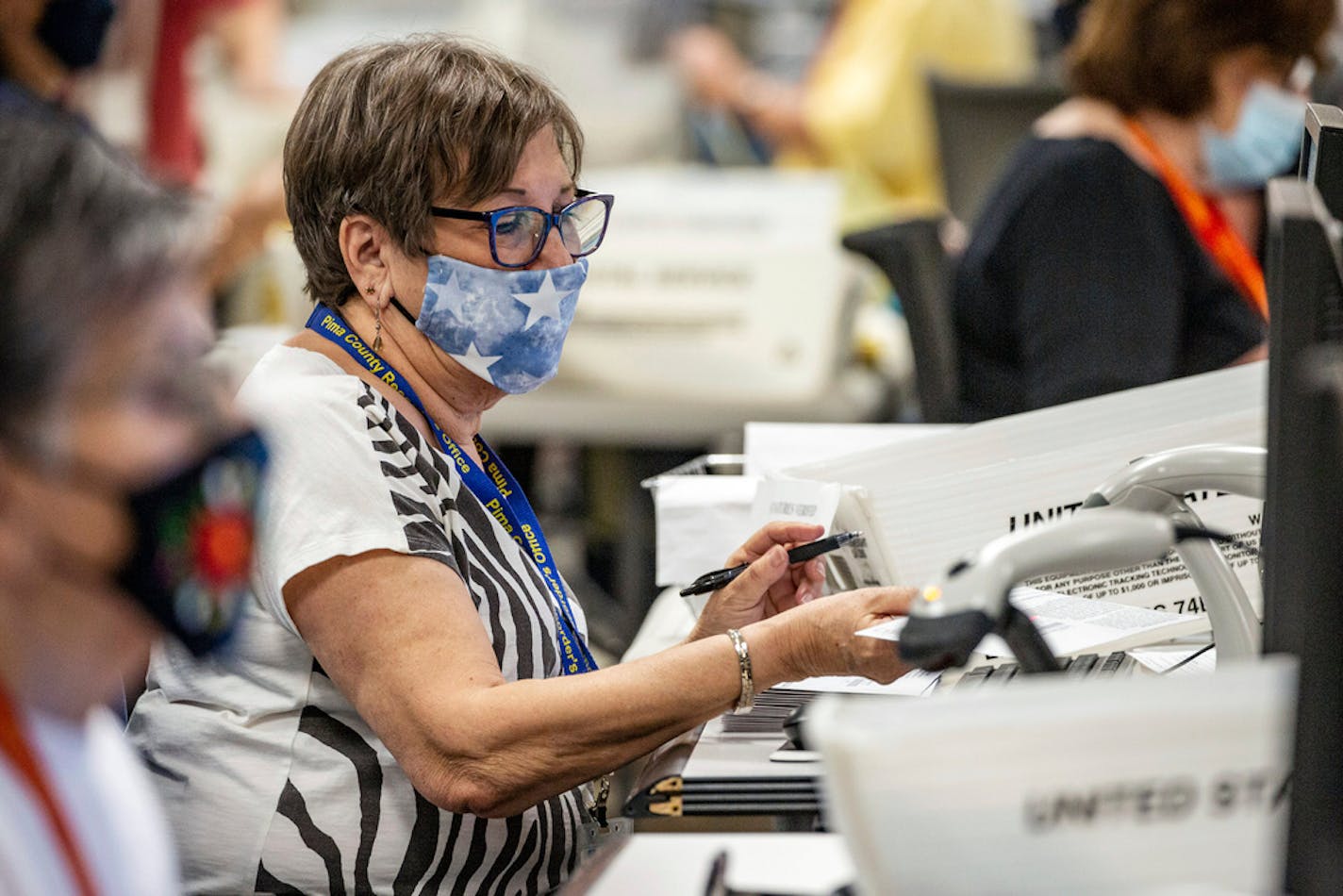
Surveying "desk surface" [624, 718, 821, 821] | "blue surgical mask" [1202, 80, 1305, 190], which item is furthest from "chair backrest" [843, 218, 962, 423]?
"desk surface" [624, 718, 821, 821]

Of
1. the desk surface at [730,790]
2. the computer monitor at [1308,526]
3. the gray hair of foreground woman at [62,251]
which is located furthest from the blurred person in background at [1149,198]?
the gray hair of foreground woman at [62,251]

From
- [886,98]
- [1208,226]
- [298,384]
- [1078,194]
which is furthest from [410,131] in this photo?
[886,98]

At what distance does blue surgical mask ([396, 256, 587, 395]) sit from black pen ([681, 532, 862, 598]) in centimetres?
26

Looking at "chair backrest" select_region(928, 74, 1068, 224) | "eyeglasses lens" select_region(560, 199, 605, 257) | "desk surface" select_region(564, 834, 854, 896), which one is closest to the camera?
"desk surface" select_region(564, 834, 854, 896)

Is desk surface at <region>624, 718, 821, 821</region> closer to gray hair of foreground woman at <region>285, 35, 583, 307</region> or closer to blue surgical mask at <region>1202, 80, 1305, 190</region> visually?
gray hair of foreground woman at <region>285, 35, 583, 307</region>

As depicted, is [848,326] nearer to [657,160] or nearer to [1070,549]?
[657,160]

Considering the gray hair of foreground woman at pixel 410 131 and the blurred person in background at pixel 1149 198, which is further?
the blurred person in background at pixel 1149 198

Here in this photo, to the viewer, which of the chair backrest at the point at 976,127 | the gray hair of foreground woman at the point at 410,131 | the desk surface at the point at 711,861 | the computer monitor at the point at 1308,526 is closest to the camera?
the computer monitor at the point at 1308,526

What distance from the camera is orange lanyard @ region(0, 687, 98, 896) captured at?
26.2 inches

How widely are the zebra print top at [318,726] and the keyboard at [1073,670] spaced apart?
0.39 meters

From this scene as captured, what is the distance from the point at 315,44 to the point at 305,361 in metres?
4.31

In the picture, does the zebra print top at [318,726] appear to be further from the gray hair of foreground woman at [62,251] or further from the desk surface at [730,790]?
the gray hair of foreground woman at [62,251]

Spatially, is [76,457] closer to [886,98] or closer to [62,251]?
[62,251]

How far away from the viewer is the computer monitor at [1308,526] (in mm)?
851
